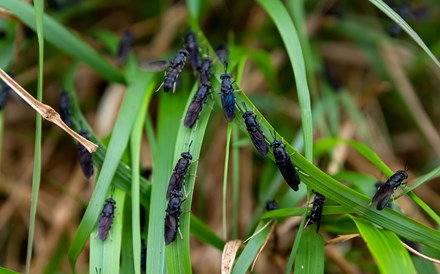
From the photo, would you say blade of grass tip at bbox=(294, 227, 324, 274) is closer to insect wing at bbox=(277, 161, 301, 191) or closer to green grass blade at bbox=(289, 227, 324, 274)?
green grass blade at bbox=(289, 227, 324, 274)

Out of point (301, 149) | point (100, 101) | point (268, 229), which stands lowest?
point (268, 229)

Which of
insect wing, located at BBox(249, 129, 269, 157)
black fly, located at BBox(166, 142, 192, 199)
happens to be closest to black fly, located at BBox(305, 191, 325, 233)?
insect wing, located at BBox(249, 129, 269, 157)

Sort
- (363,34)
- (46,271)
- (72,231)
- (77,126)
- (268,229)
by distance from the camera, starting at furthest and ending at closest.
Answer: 1. (363,34)
2. (72,231)
3. (46,271)
4. (77,126)
5. (268,229)

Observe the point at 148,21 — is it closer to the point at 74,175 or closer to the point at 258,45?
the point at 258,45

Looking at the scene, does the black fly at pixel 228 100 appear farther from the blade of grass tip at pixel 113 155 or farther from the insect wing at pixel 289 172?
the blade of grass tip at pixel 113 155

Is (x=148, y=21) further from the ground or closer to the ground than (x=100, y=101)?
further from the ground

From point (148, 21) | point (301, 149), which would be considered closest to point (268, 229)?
point (301, 149)
